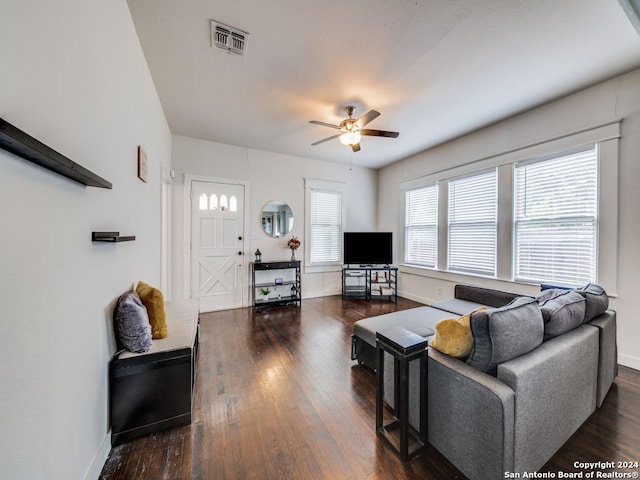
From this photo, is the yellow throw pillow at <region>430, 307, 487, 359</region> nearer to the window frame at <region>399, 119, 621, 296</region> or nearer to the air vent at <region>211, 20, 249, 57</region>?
the window frame at <region>399, 119, 621, 296</region>

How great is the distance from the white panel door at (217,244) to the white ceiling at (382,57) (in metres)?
1.23

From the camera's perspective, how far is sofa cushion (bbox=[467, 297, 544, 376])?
1.22 metres

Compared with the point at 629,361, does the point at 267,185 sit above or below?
above

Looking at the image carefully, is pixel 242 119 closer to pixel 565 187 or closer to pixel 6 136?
pixel 6 136

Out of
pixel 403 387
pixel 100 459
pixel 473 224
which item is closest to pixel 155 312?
pixel 100 459

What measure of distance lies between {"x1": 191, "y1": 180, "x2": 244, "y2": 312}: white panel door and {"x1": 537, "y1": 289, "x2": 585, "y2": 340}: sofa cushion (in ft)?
13.2

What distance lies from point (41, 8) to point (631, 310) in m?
4.64

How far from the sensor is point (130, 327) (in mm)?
1593

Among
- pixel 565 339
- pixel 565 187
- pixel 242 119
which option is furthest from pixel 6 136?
pixel 565 187

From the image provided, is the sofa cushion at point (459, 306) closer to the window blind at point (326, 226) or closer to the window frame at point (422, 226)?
the window frame at point (422, 226)

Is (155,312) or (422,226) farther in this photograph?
(422,226)

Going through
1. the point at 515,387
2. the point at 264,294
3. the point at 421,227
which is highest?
the point at 421,227

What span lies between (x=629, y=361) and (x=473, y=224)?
6.95 feet

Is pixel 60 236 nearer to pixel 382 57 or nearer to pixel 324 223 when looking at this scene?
pixel 382 57
